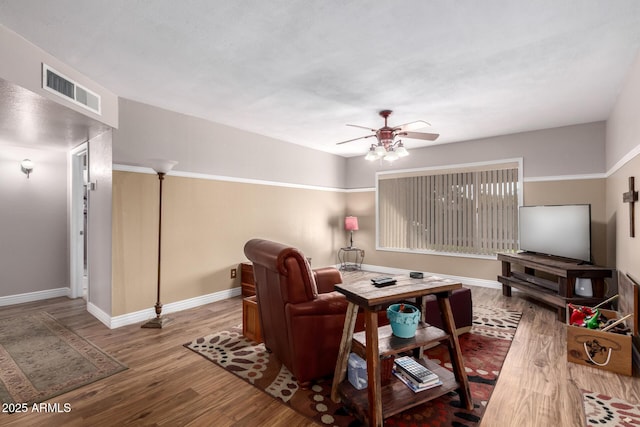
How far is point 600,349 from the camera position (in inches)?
102

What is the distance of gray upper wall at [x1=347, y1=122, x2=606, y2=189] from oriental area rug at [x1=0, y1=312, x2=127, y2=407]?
559cm

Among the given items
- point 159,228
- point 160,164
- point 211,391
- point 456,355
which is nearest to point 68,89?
point 160,164

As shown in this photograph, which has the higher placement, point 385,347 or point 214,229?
point 214,229

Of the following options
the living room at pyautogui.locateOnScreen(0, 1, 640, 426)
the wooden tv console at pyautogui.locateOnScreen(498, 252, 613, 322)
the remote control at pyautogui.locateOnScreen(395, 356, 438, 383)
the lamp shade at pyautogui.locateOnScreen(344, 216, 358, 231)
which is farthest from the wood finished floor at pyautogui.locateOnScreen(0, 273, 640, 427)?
the lamp shade at pyautogui.locateOnScreen(344, 216, 358, 231)

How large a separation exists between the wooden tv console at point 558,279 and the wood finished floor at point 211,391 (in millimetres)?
527

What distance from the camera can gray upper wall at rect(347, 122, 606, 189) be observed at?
175 inches

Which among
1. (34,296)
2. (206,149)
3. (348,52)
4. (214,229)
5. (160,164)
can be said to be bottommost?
(34,296)

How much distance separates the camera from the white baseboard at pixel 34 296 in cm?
427

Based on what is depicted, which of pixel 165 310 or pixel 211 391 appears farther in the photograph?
pixel 165 310

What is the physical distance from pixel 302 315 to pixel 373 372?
0.65 m

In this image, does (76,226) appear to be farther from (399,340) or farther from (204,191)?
(399,340)

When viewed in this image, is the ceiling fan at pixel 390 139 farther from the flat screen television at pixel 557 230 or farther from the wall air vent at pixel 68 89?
the wall air vent at pixel 68 89

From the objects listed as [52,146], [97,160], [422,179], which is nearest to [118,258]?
[97,160]

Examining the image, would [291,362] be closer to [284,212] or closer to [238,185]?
[238,185]
